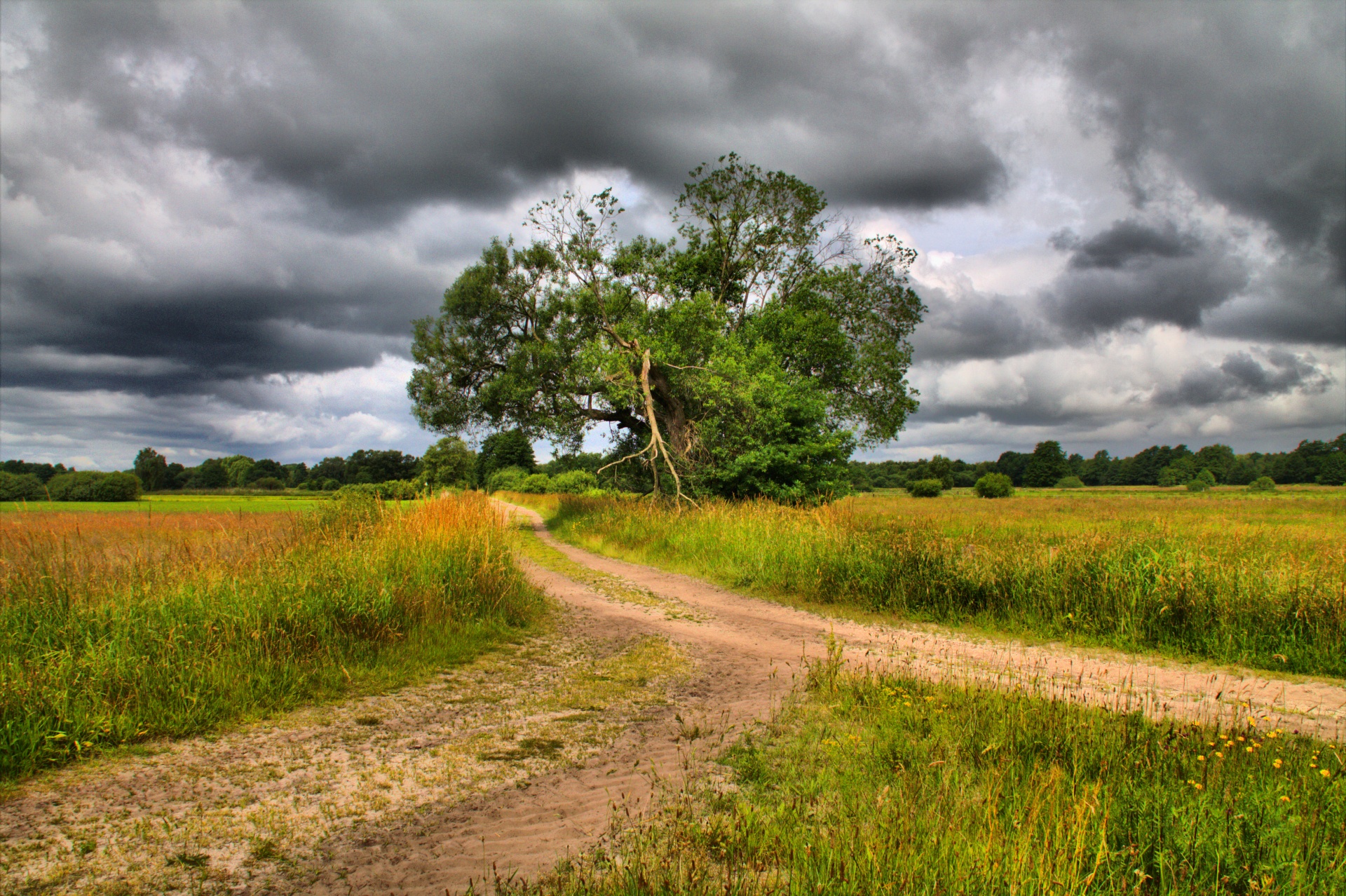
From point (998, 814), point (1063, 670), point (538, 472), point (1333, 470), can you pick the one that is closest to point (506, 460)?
point (538, 472)

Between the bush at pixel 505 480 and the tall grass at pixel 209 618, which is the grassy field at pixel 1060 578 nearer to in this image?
the tall grass at pixel 209 618

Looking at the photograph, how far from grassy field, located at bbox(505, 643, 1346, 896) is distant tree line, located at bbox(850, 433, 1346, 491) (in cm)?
6910

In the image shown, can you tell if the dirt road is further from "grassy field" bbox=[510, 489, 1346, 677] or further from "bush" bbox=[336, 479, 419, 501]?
"bush" bbox=[336, 479, 419, 501]

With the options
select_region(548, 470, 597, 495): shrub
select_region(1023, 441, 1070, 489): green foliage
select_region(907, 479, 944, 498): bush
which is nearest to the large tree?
select_region(548, 470, 597, 495): shrub

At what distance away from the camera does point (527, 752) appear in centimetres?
474

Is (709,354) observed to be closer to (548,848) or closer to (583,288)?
(583,288)

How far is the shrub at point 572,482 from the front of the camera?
53469mm

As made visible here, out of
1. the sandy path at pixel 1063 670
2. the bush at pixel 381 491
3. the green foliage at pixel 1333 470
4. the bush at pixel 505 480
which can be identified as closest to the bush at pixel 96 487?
the bush at pixel 381 491

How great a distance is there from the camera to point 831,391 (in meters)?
27.1

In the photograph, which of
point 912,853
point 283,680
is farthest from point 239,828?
point 912,853

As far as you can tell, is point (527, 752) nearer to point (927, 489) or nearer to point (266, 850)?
point (266, 850)

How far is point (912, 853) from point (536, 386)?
22.9m

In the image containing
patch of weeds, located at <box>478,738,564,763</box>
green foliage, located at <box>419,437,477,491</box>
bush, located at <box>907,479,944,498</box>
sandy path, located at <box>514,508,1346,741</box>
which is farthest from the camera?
bush, located at <box>907,479,944,498</box>

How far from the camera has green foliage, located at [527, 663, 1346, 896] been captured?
286 centimetres
